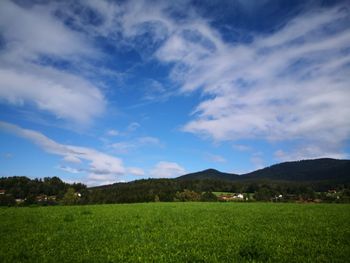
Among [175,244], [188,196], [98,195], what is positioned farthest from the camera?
[188,196]

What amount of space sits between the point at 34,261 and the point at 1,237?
19.3 ft

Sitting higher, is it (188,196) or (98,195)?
(98,195)

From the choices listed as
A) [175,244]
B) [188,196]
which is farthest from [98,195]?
[175,244]

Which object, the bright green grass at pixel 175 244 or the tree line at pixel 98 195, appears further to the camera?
the tree line at pixel 98 195

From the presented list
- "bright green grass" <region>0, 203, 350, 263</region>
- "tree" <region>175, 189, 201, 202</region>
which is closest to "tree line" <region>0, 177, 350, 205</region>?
"tree" <region>175, 189, 201, 202</region>

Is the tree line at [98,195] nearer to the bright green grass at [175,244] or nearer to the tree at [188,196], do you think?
A: the tree at [188,196]

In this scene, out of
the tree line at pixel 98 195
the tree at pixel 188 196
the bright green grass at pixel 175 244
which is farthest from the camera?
the tree at pixel 188 196

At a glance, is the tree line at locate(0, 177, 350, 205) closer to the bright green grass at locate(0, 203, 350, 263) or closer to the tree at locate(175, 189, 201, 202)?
the tree at locate(175, 189, 201, 202)

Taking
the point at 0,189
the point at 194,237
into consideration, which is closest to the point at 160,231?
the point at 194,237

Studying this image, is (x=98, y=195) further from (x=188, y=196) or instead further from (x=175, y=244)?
(x=175, y=244)

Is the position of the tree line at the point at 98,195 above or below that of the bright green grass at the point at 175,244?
above

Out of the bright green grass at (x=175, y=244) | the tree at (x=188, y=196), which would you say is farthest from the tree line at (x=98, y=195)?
the bright green grass at (x=175, y=244)

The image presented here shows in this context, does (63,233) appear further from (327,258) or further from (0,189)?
(0,189)

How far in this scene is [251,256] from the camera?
34.9 ft
